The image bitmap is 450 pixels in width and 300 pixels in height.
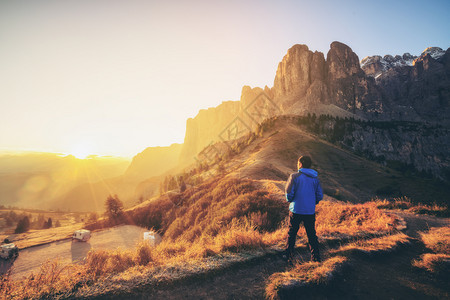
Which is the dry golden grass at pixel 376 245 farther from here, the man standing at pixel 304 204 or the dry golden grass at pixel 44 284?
the dry golden grass at pixel 44 284

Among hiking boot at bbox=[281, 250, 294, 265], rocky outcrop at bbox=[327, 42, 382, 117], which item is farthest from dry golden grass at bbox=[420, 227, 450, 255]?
rocky outcrop at bbox=[327, 42, 382, 117]

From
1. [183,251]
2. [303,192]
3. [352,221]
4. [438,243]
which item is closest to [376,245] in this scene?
[438,243]

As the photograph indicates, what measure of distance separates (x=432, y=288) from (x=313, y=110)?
17158 centimetres

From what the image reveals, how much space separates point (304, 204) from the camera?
542 cm

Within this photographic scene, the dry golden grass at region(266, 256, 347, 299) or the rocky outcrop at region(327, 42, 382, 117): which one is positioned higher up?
the rocky outcrop at region(327, 42, 382, 117)

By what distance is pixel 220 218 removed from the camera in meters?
14.8

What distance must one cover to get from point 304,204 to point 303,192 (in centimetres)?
32

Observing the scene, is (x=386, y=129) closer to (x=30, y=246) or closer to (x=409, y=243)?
(x=409, y=243)

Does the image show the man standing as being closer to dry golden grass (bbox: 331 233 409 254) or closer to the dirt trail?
the dirt trail

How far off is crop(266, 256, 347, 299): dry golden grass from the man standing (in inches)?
28.6

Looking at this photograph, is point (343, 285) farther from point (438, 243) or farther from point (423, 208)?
point (423, 208)

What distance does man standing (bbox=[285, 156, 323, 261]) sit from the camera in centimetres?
541

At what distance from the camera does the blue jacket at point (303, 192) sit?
543cm

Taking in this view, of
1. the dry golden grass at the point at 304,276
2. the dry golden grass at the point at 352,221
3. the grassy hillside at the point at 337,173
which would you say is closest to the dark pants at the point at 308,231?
the dry golden grass at the point at 304,276
